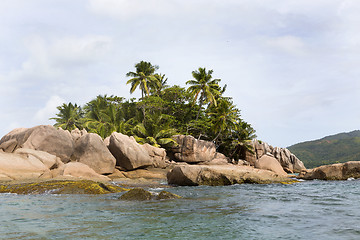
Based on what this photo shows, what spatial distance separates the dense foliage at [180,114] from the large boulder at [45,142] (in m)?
15.5

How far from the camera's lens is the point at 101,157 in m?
18.6

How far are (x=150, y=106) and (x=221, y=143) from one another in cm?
1111

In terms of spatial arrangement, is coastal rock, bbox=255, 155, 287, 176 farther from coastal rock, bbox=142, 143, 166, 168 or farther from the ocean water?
the ocean water

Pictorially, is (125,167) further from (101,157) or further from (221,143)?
(221,143)

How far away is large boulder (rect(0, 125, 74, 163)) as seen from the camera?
17.9 m

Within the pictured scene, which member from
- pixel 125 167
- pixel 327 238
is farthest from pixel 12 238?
pixel 125 167

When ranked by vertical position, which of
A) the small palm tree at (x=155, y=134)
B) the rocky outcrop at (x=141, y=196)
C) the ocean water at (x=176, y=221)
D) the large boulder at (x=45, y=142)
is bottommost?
the ocean water at (x=176, y=221)

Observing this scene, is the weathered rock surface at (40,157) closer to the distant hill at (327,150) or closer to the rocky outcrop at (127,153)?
the rocky outcrop at (127,153)

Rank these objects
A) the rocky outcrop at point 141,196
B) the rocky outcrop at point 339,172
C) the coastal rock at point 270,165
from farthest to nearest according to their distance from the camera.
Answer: the coastal rock at point 270,165
the rocky outcrop at point 339,172
the rocky outcrop at point 141,196

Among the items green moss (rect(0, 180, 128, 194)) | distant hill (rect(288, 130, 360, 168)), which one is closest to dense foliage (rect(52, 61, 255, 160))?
green moss (rect(0, 180, 128, 194))

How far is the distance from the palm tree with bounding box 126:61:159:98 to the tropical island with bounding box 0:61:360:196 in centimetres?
15

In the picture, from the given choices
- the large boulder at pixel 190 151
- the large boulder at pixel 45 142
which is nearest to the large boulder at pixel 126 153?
the large boulder at pixel 45 142

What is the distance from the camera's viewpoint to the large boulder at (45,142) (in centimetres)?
1795

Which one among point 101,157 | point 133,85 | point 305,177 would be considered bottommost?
point 305,177
